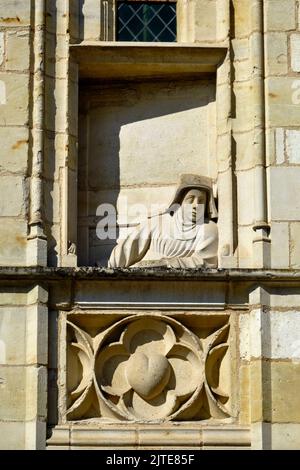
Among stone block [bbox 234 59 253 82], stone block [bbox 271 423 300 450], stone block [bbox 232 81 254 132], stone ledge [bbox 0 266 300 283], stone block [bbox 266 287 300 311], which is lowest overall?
stone block [bbox 271 423 300 450]

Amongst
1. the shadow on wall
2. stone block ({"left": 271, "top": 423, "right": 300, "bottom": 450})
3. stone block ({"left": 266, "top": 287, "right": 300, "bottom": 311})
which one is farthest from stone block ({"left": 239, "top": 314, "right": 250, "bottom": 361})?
the shadow on wall

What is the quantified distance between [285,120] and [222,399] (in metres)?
1.81

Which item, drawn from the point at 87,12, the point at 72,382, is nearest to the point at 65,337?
the point at 72,382

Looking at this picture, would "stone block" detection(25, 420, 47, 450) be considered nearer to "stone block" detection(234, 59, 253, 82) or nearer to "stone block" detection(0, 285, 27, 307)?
"stone block" detection(0, 285, 27, 307)

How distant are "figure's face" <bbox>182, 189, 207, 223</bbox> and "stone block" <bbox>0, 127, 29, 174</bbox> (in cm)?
106

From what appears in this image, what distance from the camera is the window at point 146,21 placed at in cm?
1555

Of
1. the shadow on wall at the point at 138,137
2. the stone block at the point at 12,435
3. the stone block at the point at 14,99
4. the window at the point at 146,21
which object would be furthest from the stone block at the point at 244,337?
the window at the point at 146,21

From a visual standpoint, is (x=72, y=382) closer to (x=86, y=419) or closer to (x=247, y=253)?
(x=86, y=419)

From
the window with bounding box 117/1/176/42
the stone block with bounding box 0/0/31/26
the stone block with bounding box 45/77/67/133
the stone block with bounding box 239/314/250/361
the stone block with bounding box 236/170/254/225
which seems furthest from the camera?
the window with bounding box 117/1/176/42

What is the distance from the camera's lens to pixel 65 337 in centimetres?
1471

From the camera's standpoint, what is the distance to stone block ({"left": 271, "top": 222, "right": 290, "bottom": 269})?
48.6ft

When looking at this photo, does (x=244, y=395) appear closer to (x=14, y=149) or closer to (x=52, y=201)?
(x=52, y=201)

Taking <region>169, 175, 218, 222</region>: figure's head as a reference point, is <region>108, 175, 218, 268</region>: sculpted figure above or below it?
below

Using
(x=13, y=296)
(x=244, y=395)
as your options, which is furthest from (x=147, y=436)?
(x=13, y=296)
